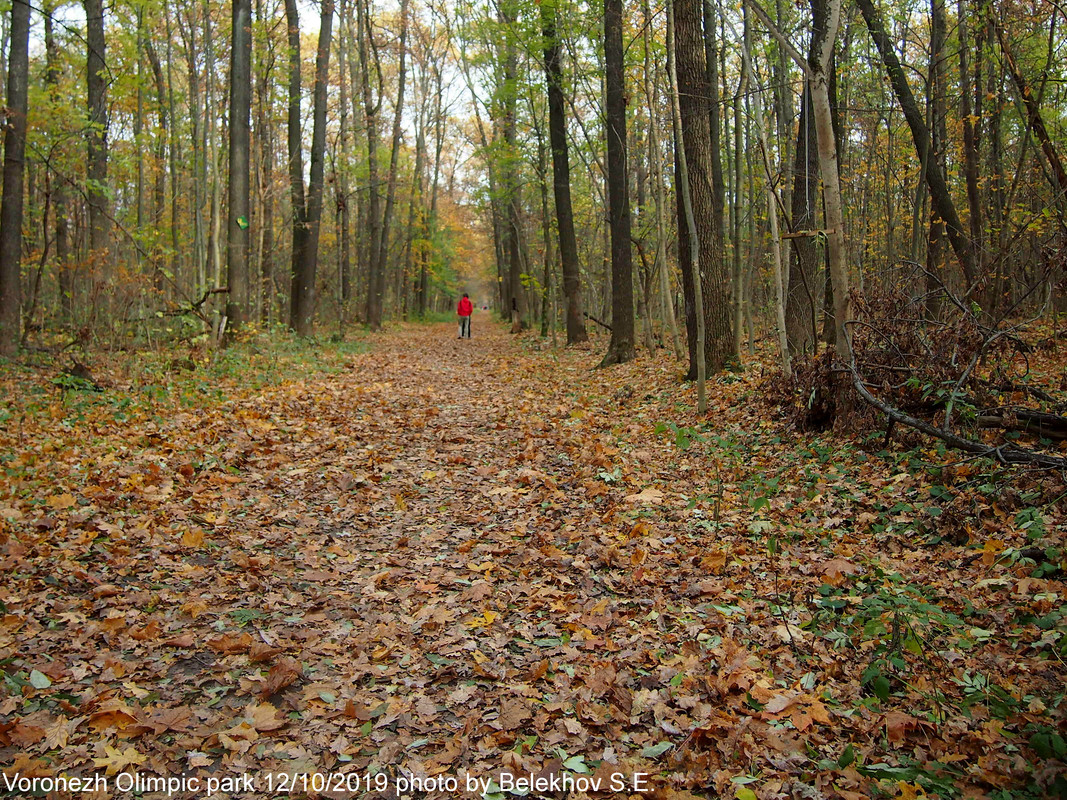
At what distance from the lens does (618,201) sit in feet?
46.6

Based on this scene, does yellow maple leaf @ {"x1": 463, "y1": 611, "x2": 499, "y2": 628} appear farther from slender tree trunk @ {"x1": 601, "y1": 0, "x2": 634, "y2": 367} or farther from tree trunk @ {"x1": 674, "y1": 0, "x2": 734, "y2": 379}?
slender tree trunk @ {"x1": 601, "y1": 0, "x2": 634, "y2": 367}

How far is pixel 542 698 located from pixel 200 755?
1565 millimetres

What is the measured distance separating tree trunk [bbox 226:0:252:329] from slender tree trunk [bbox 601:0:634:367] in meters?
7.51

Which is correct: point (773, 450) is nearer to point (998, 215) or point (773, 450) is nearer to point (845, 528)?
point (845, 528)

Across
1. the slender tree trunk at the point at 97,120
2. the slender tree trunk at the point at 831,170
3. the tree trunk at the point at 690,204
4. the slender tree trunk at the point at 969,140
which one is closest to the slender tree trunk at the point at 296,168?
the slender tree trunk at the point at 97,120

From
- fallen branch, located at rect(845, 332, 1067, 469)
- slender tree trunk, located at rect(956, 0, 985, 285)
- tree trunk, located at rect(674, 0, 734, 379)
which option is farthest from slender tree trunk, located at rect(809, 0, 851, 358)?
slender tree trunk, located at rect(956, 0, 985, 285)

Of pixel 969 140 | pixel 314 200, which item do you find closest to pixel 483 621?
pixel 969 140

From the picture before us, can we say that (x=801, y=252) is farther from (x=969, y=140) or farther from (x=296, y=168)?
(x=296, y=168)

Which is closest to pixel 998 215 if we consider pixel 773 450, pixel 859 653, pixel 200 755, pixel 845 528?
pixel 773 450

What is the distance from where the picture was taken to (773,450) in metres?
6.96

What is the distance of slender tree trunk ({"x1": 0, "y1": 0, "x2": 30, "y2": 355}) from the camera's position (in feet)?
35.8

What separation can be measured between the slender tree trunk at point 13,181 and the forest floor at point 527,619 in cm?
482

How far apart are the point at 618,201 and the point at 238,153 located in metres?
7.94

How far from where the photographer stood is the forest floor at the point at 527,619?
9.27 feet
